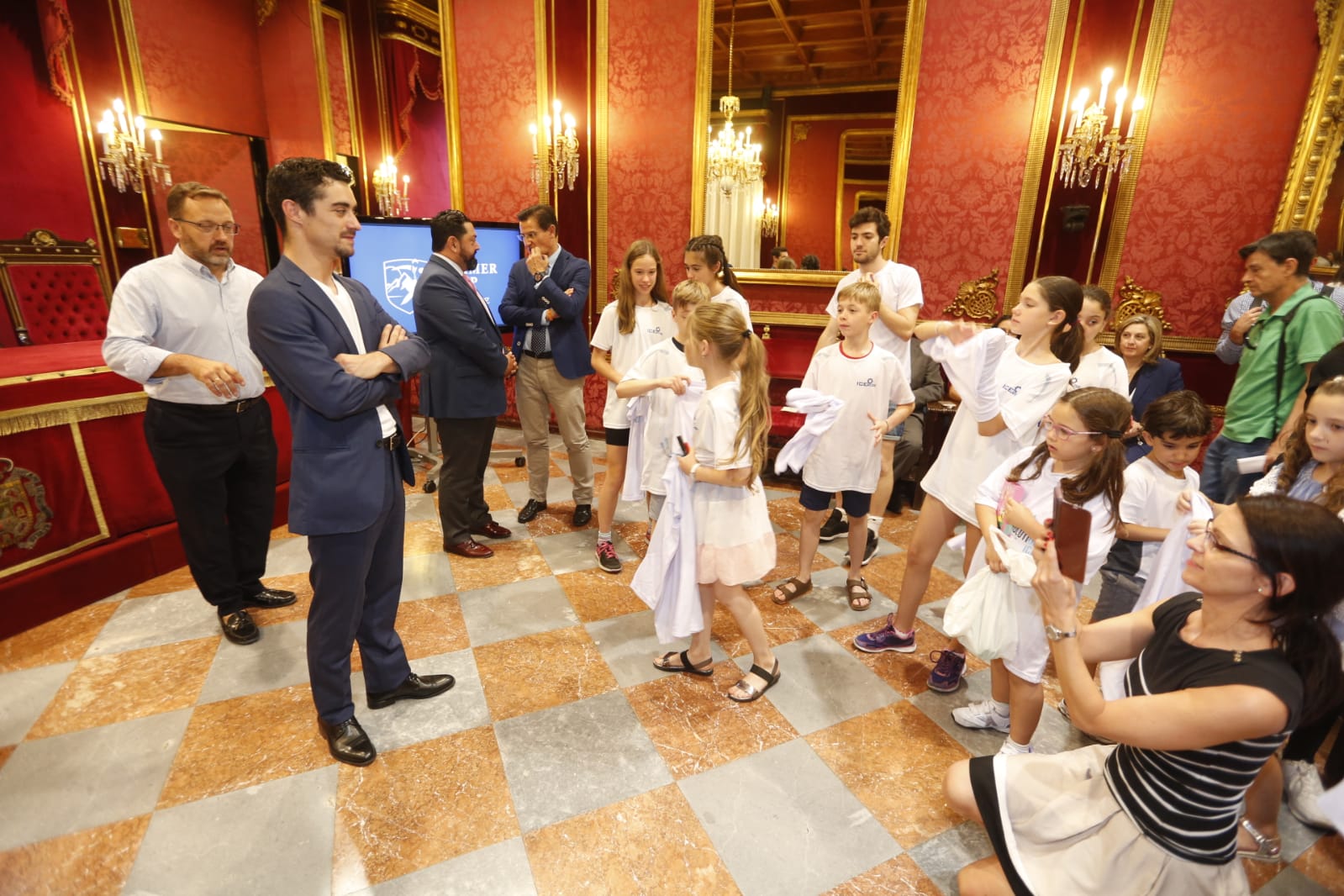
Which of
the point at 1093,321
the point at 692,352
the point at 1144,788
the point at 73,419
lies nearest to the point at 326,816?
the point at 692,352

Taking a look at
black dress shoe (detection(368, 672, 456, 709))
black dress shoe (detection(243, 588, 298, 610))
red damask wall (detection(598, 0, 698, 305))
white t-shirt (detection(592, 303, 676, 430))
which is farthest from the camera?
red damask wall (detection(598, 0, 698, 305))

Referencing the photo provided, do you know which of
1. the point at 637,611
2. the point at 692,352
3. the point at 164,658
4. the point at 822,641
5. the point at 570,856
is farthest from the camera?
the point at 637,611

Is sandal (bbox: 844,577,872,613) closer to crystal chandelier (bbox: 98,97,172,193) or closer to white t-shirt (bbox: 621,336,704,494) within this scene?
white t-shirt (bbox: 621,336,704,494)

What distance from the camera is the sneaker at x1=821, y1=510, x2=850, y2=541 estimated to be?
377 cm

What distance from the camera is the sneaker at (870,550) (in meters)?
3.45

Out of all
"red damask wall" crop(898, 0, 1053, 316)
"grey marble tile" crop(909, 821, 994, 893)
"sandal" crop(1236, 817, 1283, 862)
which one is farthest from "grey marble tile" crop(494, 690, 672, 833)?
"red damask wall" crop(898, 0, 1053, 316)

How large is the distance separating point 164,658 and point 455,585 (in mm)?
1157

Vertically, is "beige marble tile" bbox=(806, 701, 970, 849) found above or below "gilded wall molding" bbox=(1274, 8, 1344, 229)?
below

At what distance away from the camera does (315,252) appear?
68.1 inches

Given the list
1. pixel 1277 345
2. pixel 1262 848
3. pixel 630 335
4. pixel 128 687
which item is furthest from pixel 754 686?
pixel 1277 345

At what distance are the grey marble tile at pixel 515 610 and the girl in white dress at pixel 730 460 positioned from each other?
2.90 ft

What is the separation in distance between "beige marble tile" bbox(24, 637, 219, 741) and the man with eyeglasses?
0.19m

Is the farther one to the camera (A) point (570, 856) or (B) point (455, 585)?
(B) point (455, 585)

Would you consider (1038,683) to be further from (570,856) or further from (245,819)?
(245,819)
